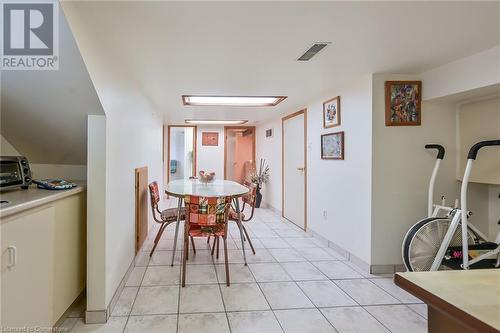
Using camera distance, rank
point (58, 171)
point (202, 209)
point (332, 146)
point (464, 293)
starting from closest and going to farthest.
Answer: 1. point (464, 293)
2. point (58, 171)
3. point (202, 209)
4. point (332, 146)

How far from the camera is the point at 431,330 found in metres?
0.87

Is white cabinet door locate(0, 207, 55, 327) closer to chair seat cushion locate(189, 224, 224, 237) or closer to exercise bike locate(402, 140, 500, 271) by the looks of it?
chair seat cushion locate(189, 224, 224, 237)

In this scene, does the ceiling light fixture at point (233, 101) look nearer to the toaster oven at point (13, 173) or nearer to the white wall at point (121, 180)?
the white wall at point (121, 180)

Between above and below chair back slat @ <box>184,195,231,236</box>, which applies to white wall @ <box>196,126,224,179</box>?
above

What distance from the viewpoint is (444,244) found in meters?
2.43

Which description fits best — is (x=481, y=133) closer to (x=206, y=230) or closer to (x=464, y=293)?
(x=464, y=293)

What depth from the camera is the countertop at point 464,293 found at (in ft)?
2.08

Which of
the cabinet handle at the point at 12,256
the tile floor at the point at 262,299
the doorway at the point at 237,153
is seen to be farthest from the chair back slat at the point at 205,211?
the doorway at the point at 237,153

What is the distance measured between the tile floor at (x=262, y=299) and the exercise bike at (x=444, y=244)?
376mm

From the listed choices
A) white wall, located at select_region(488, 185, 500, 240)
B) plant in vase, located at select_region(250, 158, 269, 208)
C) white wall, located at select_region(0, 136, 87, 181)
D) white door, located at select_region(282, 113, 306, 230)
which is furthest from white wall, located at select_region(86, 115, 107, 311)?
plant in vase, located at select_region(250, 158, 269, 208)

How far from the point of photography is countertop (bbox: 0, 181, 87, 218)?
1226mm

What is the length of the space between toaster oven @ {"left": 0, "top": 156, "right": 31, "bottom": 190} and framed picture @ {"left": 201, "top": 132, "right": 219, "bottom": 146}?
604 centimetres

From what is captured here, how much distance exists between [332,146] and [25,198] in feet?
10.1

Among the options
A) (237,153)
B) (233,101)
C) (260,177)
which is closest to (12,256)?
(233,101)
